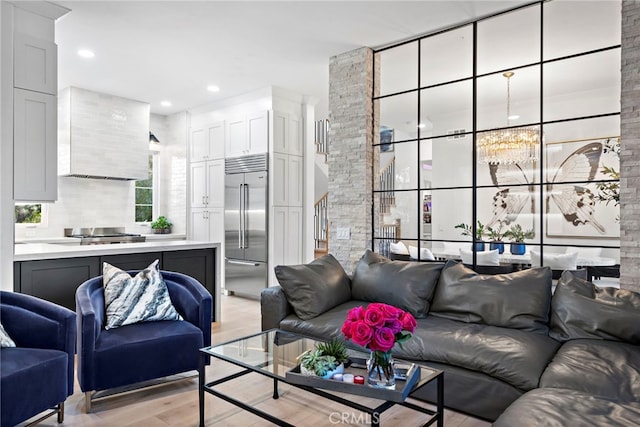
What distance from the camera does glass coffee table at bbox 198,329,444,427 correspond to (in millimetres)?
1719

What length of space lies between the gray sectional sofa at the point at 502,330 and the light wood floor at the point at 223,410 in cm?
31

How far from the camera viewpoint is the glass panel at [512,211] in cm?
361

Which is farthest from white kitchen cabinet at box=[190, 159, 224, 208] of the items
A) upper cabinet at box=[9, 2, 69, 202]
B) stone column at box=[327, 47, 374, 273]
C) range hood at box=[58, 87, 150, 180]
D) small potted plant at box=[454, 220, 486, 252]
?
small potted plant at box=[454, 220, 486, 252]

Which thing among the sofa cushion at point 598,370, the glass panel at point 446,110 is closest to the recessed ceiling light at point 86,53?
the glass panel at point 446,110

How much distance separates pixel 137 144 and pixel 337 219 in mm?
3558

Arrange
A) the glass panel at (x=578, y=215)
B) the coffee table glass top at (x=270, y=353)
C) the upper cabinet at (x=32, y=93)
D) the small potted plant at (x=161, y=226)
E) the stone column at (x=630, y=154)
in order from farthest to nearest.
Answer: the small potted plant at (x=161, y=226)
the glass panel at (x=578, y=215)
the upper cabinet at (x=32, y=93)
the stone column at (x=630, y=154)
the coffee table glass top at (x=270, y=353)

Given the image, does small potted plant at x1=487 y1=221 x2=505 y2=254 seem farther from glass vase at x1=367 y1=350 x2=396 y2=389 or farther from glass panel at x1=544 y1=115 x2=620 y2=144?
glass vase at x1=367 y1=350 x2=396 y2=389

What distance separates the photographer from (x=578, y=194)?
3.35m

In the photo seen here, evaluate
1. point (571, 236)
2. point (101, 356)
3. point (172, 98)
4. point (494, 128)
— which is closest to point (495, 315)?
point (571, 236)

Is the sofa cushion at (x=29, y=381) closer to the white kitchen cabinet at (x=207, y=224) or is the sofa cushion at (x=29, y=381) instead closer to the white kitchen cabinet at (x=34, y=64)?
the white kitchen cabinet at (x=34, y=64)

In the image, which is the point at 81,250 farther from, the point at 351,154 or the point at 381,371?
the point at 381,371

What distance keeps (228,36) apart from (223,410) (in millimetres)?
3232

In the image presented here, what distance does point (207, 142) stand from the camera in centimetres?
641

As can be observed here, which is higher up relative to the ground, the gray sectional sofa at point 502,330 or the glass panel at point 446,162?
the glass panel at point 446,162
